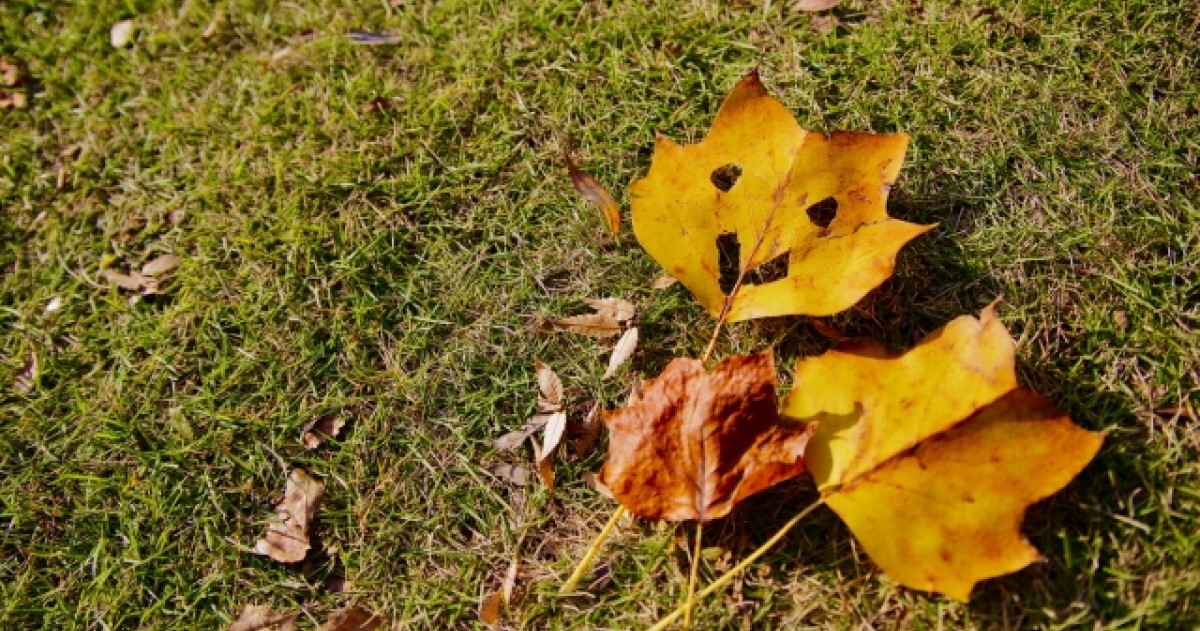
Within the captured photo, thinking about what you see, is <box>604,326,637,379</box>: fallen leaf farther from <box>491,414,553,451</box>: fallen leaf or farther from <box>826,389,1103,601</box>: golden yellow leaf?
<box>826,389,1103,601</box>: golden yellow leaf

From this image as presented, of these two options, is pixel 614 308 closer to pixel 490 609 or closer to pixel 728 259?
pixel 728 259

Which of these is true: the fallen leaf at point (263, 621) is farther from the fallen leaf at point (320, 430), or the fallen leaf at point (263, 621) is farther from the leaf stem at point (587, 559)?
the leaf stem at point (587, 559)

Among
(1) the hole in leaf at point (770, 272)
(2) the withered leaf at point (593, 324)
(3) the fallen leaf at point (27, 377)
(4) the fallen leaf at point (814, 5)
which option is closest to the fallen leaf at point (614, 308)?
(2) the withered leaf at point (593, 324)

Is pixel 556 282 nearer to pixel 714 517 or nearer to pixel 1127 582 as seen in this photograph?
pixel 714 517

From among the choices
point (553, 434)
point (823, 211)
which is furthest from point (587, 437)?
point (823, 211)

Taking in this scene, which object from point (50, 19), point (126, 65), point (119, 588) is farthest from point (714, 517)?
point (50, 19)

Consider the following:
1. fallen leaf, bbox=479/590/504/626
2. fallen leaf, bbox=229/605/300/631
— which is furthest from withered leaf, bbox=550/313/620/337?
fallen leaf, bbox=229/605/300/631
